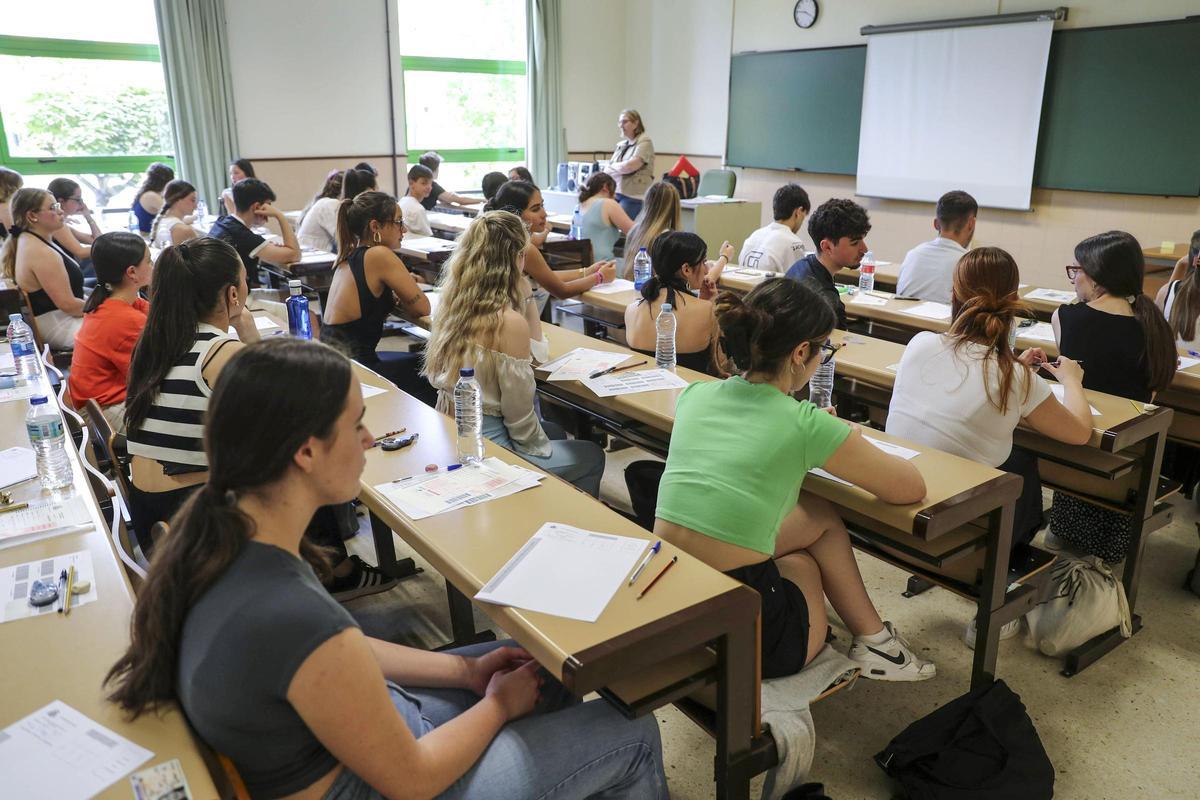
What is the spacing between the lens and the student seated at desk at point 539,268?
438 cm

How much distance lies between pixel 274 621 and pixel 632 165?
23.0ft

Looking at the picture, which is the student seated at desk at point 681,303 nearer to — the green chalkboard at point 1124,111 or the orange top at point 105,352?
the orange top at point 105,352

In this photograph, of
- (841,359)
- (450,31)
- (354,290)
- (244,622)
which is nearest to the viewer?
(244,622)

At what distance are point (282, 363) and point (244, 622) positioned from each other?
343 millimetres

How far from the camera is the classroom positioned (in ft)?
3.90

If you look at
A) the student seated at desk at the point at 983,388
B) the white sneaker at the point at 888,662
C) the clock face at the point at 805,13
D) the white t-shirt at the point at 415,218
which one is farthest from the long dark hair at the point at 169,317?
the clock face at the point at 805,13

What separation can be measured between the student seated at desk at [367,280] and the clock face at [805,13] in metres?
5.82

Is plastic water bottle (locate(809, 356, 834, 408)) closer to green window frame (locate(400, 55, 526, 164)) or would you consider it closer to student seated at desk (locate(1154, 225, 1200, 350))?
student seated at desk (locate(1154, 225, 1200, 350))

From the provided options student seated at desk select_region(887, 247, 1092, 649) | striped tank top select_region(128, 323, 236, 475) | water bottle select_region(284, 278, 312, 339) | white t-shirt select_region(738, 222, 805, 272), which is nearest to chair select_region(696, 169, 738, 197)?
white t-shirt select_region(738, 222, 805, 272)

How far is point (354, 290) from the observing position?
12.1 feet

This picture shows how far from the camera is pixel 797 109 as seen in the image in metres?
8.27

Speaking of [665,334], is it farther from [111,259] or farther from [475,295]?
[111,259]

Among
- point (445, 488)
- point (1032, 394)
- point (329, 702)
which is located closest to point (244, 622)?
point (329, 702)

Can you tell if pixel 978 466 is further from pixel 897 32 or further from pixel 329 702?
pixel 897 32
